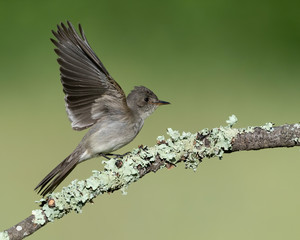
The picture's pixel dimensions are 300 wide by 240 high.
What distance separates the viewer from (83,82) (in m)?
2.30

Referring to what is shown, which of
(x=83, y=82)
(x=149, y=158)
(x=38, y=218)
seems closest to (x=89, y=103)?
(x=83, y=82)

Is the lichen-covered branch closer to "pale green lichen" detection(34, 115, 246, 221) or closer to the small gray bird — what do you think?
"pale green lichen" detection(34, 115, 246, 221)

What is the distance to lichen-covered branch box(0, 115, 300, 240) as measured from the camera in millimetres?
1854

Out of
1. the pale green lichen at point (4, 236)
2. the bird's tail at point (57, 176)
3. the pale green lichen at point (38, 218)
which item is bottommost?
the pale green lichen at point (4, 236)

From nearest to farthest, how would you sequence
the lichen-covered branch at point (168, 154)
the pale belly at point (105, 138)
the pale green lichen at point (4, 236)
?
the pale green lichen at point (4, 236) → the lichen-covered branch at point (168, 154) → the pale belly at point (105, 138)

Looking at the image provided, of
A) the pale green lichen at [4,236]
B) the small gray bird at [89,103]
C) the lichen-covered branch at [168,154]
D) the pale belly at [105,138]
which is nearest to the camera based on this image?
the pale green lichen at [4,236]

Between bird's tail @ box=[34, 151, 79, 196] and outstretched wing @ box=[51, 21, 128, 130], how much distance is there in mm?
124

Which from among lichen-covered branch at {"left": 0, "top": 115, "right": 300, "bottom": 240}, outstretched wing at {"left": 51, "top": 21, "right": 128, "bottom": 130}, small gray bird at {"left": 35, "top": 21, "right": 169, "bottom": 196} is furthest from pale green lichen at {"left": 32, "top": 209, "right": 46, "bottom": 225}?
outstretched wing at {"left": 51, "top": 21, "right": 128, "bottom": 130}

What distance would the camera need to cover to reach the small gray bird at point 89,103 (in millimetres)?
2240

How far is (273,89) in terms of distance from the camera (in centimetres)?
288

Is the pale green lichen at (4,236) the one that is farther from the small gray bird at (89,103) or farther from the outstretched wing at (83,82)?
the outstretched wing at (83,82)

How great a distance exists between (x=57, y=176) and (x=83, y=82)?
366 millimetres

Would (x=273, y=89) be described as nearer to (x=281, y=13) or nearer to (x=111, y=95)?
(x=281, y=13)

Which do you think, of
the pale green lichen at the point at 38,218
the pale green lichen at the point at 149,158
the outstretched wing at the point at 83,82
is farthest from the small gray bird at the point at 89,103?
the pale green lichen at the point at 38,218
